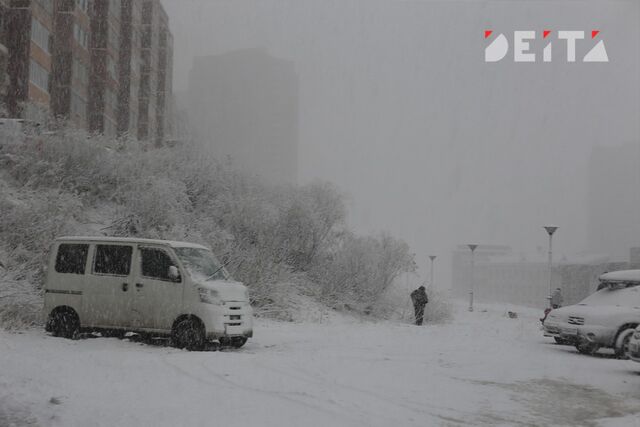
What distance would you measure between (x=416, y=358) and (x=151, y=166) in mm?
16149

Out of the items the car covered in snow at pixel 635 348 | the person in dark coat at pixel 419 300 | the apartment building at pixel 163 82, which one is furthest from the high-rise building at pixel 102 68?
the car covered in snow at pixel 635 348

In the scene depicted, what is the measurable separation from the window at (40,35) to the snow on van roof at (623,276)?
32.7 metres

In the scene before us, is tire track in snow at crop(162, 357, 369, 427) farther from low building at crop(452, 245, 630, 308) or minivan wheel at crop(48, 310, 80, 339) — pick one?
low building at crop(452, 245, 630, 308)

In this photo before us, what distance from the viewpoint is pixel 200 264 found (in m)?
12.4

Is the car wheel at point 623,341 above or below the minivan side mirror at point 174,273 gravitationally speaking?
below

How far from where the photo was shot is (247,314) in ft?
40.1

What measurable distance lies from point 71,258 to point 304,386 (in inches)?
257

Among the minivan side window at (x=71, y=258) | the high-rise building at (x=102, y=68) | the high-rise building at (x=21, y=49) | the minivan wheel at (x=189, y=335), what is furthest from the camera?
the high-rise building at (x=102, y=68)

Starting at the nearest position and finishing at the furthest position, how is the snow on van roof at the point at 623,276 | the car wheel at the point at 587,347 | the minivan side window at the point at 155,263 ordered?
the minivan side window at the point at 155,263
the car wheel at the point at 587,347
the snow on van roof at the point at 623,276

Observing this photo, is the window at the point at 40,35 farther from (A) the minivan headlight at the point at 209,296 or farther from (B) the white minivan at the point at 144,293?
(A) the minivan headlight at the point at 209,296

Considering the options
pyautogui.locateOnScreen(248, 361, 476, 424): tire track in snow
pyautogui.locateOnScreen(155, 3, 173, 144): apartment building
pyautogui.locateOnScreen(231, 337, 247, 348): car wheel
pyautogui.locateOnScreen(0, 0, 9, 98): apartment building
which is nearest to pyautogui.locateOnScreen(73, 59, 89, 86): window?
Result: pyautogui.locateOnScreen(0, 0, 9, 98): apartment building

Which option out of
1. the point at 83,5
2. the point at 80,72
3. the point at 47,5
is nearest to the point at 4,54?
the point at 47,5

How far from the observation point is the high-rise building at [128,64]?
55.0m

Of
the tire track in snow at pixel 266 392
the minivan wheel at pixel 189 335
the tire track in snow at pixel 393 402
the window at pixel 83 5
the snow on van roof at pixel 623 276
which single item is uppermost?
the window at pixel 83 5
